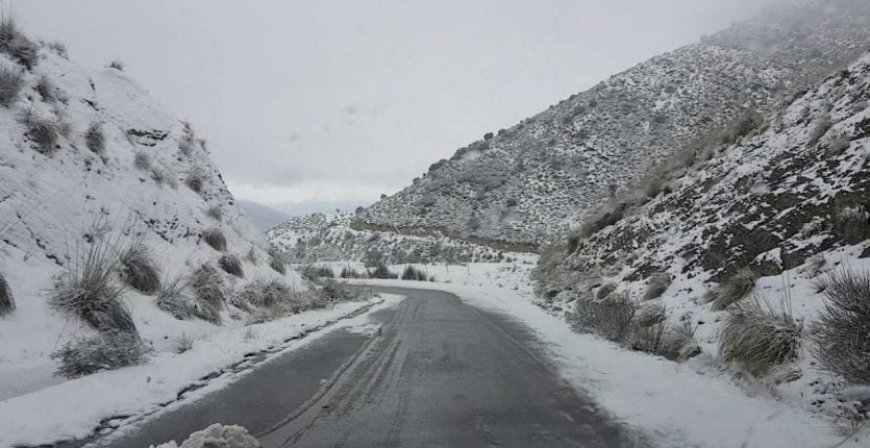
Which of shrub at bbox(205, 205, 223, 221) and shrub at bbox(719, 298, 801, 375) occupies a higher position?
shrub at bbox(205, 205, 223, 221)

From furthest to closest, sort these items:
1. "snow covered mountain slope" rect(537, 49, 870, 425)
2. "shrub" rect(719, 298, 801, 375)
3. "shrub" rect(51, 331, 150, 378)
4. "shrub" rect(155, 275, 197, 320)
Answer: "shrub" rect(155, 275, 197, 320), "shrub" rect(51, 331, 150, 378), "shrub" rect(719, 298, 801, 375), "snow covered mountain slope" rect(537, 49, 870, 425)

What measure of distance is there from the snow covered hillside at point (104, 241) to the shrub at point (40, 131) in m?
0.02

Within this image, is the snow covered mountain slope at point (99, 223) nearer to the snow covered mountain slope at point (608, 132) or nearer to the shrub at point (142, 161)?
the shrub at point (142, 161)

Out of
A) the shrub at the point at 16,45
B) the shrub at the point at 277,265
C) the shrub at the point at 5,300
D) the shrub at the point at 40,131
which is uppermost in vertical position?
the shrub at the point at 16,45

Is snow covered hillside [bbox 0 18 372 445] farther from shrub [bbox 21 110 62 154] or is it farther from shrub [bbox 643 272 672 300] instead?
shrub [bbox 643 272 672 300]

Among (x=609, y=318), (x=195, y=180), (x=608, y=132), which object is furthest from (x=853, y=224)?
(x=608, y=132)

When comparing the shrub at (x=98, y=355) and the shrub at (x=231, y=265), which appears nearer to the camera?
the shrub at (x=98, y=355)

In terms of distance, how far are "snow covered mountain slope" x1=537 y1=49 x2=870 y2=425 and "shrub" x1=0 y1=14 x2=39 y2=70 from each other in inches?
507

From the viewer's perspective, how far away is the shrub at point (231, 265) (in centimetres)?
1421

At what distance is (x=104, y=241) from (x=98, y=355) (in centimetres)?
432

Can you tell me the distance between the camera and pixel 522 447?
4883mm

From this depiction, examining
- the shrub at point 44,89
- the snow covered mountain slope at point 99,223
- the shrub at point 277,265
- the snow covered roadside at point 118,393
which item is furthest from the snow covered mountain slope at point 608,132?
the snow covered roadside at point 118,393

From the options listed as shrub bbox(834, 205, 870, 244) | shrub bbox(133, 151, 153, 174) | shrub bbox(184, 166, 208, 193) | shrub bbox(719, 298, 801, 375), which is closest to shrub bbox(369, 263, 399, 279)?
shrub bbox(184, 166, 208, 193)

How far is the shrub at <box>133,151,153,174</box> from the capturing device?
559 inches
